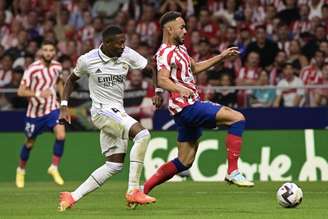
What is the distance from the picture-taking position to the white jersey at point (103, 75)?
1345 cm

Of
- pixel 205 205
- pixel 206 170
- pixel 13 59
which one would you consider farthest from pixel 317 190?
pixel 13 59

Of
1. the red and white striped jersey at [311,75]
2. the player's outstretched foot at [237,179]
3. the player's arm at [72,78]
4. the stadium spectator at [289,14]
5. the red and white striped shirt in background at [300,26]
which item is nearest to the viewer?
the player's outstretched foot at [237,179]

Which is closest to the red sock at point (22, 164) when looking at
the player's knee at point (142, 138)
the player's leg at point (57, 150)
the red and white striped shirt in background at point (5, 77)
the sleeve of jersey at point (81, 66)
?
the player's leg at point (57, 150)

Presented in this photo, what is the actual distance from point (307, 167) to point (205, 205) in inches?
311

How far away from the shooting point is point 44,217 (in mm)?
12273

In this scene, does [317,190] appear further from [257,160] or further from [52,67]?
[52,67]

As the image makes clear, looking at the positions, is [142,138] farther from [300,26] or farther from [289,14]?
[289,14]

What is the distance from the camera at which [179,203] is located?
47.5ft

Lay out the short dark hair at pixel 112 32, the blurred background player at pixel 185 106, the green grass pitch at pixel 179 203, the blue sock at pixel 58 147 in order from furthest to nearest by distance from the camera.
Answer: the blue sock at pixel 58 147 < the blurred background player at pixel 185 106 < the short dark hair at pixel 112 32 < the green grass pitch at pixel 179 203

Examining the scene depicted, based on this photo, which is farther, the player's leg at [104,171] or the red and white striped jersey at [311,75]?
the red and white striped jersey at [311,75]

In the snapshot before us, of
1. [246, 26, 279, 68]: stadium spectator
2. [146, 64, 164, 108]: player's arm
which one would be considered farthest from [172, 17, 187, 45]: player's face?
[246, 26, 279, 68]: stadium spectator

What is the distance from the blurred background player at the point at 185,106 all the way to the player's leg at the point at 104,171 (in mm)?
974

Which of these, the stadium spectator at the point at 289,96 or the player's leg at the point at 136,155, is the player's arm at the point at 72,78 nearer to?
the player's leg at the point at 136,155

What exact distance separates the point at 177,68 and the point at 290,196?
91.0 inches
